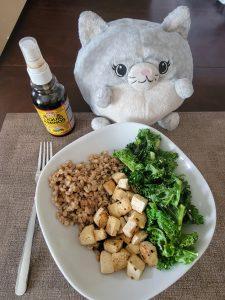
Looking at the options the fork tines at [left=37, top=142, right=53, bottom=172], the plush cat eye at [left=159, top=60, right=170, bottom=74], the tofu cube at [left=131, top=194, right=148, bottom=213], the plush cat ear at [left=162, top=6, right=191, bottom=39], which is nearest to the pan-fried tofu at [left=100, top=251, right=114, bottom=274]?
the tofu cube at [left=131, top=194, right=148, bottom=213]

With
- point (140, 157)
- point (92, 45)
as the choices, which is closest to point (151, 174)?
point (140, 157)

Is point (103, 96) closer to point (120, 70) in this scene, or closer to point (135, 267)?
point (120, 70)

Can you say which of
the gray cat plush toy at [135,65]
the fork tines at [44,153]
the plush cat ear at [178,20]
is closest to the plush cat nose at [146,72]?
the gray cat plush toy at [135,65]

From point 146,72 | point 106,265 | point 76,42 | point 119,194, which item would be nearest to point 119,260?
point 106,265

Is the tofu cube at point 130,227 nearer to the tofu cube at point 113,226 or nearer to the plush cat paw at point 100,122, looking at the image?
the tofu cube at point 113,226

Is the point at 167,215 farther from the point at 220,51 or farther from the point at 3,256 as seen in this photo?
the point at 220,51

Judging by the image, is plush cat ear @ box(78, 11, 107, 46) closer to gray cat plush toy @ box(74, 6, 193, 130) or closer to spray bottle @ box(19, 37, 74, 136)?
gray cat plush toy @ box(74, 6, 193, 130)
